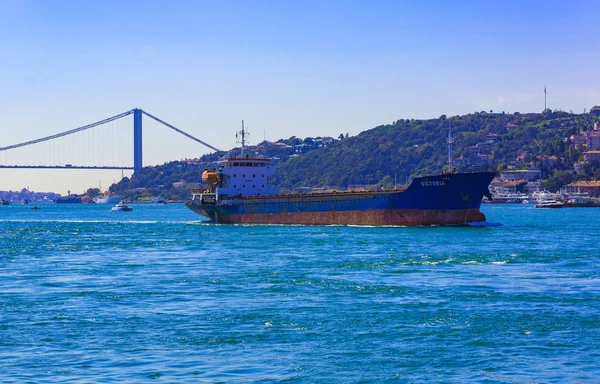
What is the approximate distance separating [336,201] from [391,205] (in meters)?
5.29

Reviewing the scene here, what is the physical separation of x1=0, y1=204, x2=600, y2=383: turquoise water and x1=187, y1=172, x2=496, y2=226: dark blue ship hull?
47.5 ft

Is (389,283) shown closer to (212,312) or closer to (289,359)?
(212,312)

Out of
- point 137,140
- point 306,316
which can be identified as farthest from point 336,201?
point 137,140

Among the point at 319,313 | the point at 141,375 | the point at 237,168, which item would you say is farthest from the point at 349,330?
the point at 237,168

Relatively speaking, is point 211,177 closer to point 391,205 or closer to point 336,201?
point 336,201

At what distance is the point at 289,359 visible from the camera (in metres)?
17.7

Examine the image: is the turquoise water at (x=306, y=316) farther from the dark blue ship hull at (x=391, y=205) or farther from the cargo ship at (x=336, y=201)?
the cargo ship at (x=336, y=201)

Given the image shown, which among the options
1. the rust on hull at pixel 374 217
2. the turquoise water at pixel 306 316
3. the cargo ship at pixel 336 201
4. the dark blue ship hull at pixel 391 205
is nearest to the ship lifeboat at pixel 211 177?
the cargo ship at pixel 336 201

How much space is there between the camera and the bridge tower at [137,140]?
18038 cm

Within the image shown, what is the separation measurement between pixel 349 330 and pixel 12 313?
29.3 feet

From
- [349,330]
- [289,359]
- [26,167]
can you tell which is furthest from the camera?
[26,167]

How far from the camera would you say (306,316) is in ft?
72.7

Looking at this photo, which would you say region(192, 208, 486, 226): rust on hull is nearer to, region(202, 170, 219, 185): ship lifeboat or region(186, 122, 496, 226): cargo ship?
region(186, 122, 496, 226): cargo ship

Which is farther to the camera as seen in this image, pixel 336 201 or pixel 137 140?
pixel 137 140
